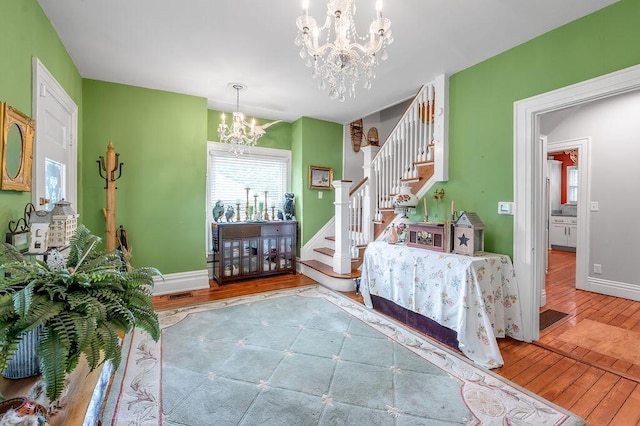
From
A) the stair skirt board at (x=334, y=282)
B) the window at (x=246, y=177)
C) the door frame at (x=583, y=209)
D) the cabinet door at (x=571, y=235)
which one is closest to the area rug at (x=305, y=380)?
the stair skirt board at (x=334, y=282)

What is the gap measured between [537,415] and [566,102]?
7.39 ft

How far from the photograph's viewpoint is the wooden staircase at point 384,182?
327cm

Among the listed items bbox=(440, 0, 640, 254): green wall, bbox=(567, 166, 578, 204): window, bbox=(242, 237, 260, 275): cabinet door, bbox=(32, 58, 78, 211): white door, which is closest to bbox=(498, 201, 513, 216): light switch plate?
bbox=(440, 0, 640, 254): green wall

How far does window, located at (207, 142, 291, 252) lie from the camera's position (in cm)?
455

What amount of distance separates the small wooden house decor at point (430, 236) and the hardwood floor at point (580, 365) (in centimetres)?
96

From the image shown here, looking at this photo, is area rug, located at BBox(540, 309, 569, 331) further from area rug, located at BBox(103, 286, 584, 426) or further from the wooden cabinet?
the wooden cabinet

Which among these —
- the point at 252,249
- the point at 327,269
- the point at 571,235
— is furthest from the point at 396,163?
the point at 571,235

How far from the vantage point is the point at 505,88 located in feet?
8.84

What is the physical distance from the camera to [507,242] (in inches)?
106

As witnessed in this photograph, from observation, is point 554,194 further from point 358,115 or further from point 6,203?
point 6,203

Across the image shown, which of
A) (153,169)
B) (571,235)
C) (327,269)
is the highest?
(153,169)

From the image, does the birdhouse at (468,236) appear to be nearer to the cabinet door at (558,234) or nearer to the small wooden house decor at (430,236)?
the small wooden house decor at (430,236)

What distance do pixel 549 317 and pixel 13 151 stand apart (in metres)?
4.67

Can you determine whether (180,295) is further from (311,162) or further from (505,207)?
(505,207)
